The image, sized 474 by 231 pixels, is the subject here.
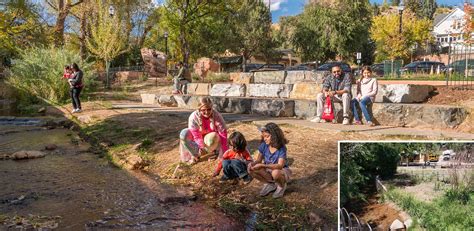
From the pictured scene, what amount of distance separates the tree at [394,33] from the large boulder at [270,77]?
34.9m

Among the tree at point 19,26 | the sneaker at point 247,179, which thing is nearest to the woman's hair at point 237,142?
the sneaker at point 247,179

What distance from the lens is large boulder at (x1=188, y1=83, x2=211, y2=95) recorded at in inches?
673

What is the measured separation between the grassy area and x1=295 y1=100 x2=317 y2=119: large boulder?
26.5 ft

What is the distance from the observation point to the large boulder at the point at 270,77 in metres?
15.3

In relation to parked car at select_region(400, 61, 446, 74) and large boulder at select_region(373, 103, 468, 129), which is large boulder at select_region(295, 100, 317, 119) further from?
parked car at select_region(400, 61, 446, 74)

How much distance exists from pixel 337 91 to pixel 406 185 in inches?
290

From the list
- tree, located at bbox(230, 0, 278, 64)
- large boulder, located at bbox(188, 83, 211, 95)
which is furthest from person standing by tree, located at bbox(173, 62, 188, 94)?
tree, located at bbox(230, 0, 278, 64)

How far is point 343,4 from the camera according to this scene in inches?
1754

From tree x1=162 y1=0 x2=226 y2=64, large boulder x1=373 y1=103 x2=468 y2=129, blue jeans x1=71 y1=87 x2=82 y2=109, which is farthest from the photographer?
tree x1=162 y1=0 x2=226 y2=64

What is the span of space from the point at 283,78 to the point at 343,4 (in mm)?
31927

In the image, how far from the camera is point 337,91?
9.32 metres

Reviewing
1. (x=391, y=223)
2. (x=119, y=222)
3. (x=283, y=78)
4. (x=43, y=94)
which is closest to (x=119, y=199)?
(x=119, y=222)

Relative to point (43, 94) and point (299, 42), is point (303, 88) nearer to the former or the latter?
point (43, 94)

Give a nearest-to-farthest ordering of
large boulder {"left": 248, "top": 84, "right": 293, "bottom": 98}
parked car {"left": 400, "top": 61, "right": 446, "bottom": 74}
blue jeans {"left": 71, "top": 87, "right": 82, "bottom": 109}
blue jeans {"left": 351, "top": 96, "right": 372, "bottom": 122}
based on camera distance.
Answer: blue jeans {"left": 351, "top": 96, "right": 372, "bottom": 122}
large boulder {"left": 248, "top": 84, "right": 293, "bottom": 98}
blue jeans {"left": 71, "top": 87, "right": 82, "bottom": 109}
parked car {"left": 400, "top": 61, "right": 446, "bottom": 74}
